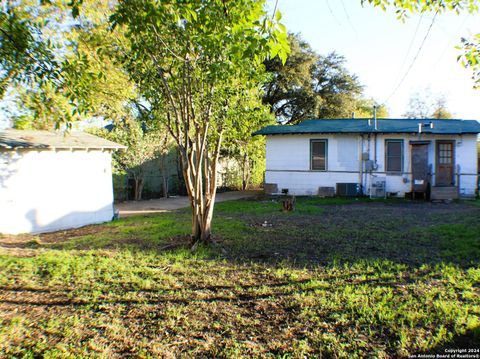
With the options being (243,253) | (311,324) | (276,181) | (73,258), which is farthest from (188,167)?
(276,181)

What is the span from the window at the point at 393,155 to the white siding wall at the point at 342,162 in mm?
171

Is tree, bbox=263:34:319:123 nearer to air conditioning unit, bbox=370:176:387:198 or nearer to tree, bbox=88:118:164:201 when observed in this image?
air conditioning unit, bbox=370:176:387:198

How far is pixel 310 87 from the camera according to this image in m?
24.6

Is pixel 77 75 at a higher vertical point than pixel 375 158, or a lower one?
higher

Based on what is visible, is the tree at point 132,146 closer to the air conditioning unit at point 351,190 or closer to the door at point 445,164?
the air conditioning unit at point 351,190

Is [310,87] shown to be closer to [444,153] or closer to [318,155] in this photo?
[318,155]

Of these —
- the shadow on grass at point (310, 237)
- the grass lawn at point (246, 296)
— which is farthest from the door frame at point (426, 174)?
the grass lawn at point (246, 296)

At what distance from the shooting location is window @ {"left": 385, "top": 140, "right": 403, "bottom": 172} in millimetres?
14992

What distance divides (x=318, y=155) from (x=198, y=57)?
1117cm

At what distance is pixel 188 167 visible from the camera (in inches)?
242

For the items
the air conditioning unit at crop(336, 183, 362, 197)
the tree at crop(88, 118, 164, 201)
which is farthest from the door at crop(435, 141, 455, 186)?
the tree at crop(88, 118, 164, 201)

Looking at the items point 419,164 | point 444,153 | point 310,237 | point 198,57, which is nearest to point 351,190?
point 419,164

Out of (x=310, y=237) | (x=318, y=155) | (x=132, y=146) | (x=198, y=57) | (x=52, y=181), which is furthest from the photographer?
(x=318, y=155)

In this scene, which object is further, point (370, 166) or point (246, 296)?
point (370, 166)
